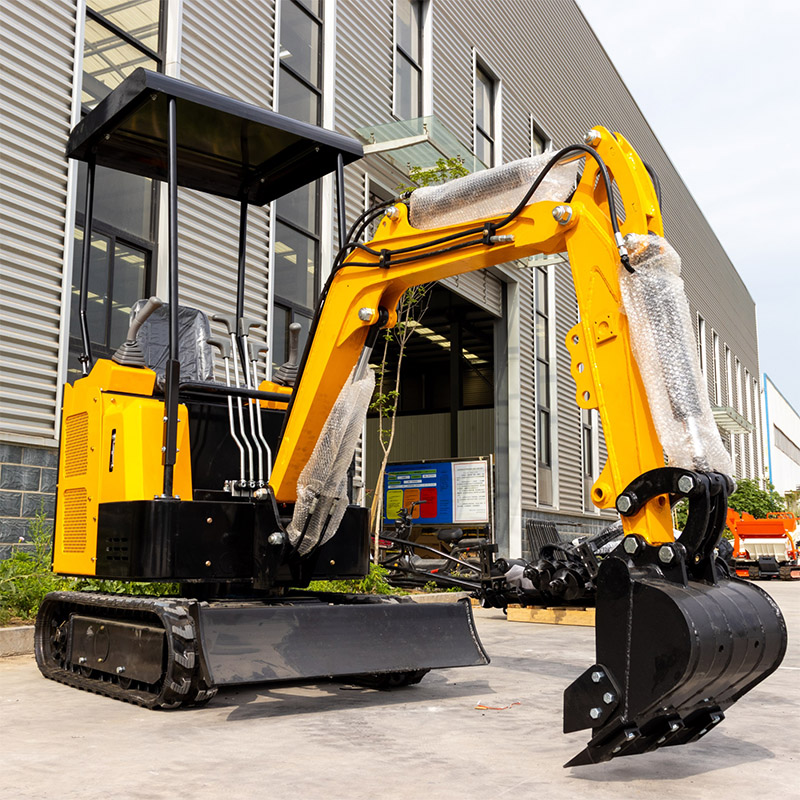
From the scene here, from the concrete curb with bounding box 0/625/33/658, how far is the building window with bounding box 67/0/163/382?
2.48 metres

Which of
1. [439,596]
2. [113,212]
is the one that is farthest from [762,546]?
[113,212]

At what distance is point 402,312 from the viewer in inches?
615

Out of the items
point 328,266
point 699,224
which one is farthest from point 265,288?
point 699,224

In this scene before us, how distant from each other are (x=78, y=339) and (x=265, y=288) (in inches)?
116

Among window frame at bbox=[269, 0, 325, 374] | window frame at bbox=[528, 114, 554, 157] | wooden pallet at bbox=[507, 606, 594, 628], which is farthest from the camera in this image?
window frame at bbox=[528, 114, 554, 157]

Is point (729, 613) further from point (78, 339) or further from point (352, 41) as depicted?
point (352, 41)

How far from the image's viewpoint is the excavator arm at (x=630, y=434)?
3504mm

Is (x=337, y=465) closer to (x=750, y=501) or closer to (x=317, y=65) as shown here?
(x=317, y=65)

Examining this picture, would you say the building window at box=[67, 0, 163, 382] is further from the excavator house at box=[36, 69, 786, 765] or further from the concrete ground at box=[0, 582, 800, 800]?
the concrete ground at box=[0, 582, 800, 800]

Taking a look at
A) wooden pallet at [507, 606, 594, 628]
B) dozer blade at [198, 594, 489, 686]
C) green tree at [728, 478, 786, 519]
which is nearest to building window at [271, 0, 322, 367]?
wooden pallet at [507, 606, 594, 628]

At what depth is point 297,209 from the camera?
1230 centimetres

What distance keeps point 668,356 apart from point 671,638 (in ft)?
3.95

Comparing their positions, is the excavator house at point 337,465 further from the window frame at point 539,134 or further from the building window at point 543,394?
the window frame at point 539,134

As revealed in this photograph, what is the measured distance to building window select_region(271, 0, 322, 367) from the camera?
11.8 metres
